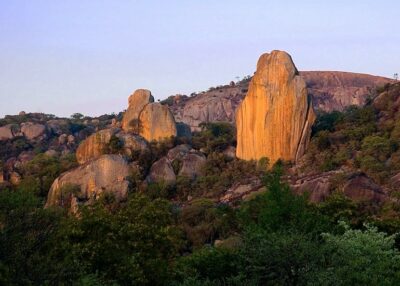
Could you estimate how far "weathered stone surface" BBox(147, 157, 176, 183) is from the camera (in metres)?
61.2

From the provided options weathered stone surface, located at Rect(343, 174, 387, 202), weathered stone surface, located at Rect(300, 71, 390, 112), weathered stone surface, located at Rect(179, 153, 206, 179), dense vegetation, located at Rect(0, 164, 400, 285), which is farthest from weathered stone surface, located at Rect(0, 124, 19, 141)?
dense vegetation, located at Rect(0, 164, 400, 285)

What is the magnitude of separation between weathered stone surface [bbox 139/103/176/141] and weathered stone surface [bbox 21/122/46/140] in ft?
86.0

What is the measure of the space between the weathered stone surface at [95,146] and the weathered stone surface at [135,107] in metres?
3.72

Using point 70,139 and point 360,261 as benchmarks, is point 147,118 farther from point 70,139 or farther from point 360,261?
point 360,261

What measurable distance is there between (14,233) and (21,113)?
10742 cm

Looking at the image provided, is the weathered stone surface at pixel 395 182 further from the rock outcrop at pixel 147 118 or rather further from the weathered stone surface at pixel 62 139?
the weathered stone surface at pixel 62 139

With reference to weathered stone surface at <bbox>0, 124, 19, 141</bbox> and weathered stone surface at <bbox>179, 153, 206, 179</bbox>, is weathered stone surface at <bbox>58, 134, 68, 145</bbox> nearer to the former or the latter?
weathered stone surface at <bbox>0, 124, 19, 141</bbox>

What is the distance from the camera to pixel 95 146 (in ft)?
214

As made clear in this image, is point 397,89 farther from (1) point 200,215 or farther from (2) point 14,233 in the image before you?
(2) point 14,233

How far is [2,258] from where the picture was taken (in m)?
17.8

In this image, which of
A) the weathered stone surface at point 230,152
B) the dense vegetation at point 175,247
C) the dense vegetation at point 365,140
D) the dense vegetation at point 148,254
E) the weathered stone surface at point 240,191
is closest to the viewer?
the dense vegetation at point 148,254

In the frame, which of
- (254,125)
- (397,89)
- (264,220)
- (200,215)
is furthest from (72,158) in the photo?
(264,220)

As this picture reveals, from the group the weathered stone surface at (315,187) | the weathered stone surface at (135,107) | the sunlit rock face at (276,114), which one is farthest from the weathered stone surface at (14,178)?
the weathered stone surface at (315,187)

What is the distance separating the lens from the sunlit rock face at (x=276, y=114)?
205 feet
